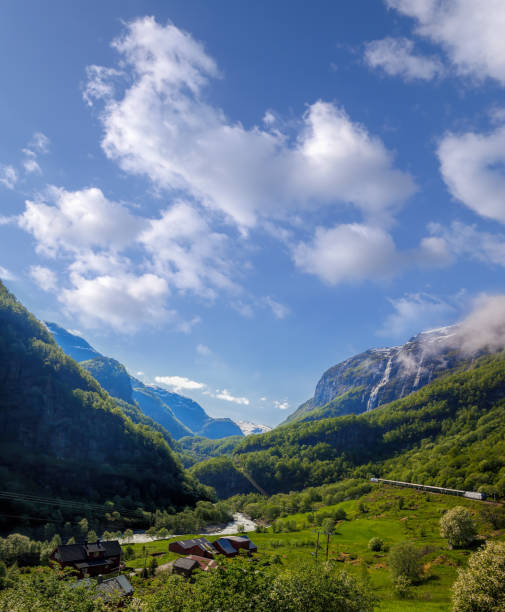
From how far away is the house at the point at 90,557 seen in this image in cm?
9325

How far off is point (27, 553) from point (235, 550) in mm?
60747

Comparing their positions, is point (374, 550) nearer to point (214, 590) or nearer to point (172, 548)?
point (172, 548)

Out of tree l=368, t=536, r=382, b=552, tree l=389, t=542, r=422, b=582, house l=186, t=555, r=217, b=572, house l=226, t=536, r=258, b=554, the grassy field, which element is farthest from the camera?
house l=226, t=536, r=258, b=554

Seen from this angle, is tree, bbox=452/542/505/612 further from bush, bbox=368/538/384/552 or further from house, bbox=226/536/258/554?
house, bbox=226/536/258/554

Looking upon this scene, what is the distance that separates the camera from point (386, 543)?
121 metres

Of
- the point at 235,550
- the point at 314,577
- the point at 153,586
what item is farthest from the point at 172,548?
the point at 314,577

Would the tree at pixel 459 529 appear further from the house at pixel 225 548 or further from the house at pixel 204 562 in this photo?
the house at pixel 204 562

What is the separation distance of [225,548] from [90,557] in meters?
40.3

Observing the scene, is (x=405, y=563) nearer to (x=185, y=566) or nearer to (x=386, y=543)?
(x=386, y=543)

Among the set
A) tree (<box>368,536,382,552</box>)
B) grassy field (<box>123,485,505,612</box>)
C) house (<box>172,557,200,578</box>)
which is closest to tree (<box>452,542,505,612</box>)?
grassy field (<box>123,485,505,612</box>)

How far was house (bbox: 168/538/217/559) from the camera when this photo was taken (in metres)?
109

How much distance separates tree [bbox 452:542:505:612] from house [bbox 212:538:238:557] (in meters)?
79.5

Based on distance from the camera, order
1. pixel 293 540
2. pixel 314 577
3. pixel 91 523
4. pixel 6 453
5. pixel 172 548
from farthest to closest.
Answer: pixel 6 453
pixel 91 523
pixel 293 540
pixel 172 548
pixel 314 577

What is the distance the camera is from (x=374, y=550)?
115750 mm
